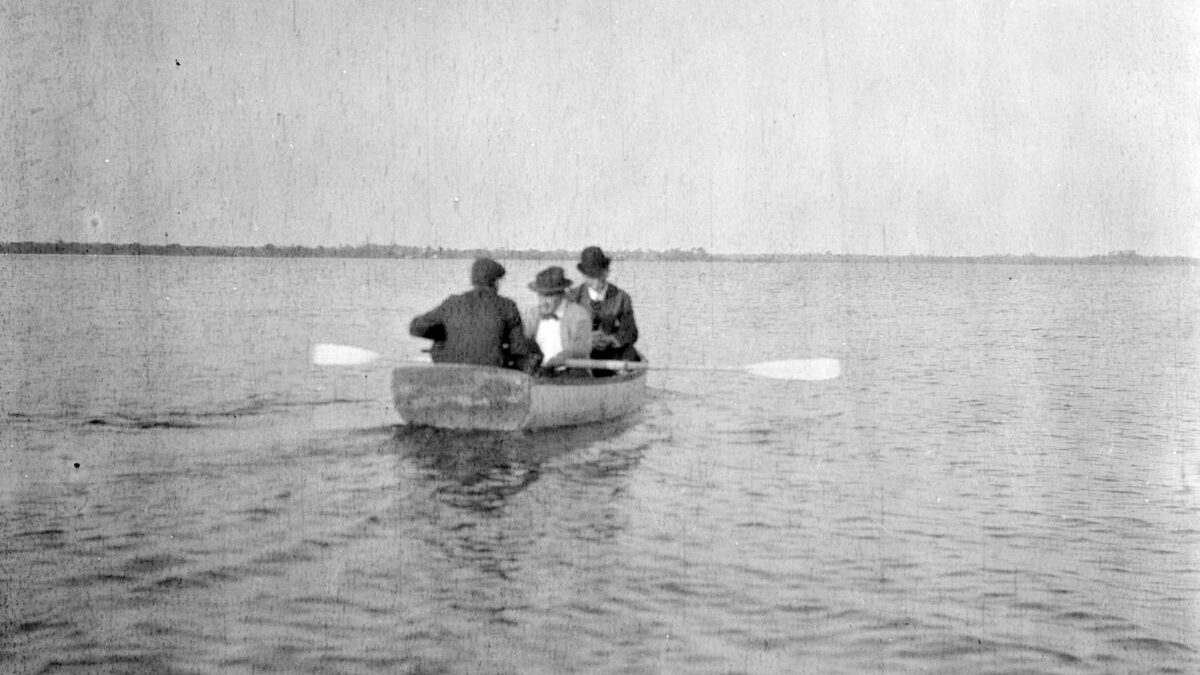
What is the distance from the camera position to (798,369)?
1686cm

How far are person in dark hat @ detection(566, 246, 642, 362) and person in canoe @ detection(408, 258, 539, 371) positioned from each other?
2.16 meters

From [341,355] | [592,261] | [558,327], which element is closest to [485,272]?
[558,327]

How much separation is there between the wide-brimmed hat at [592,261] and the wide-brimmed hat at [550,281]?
91cm

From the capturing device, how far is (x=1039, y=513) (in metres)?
11.1

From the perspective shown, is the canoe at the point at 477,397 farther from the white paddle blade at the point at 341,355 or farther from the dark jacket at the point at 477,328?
the white paddle blade at the point at 341,355

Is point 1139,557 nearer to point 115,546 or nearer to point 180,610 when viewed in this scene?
point 180,610

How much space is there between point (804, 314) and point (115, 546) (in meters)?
43.0

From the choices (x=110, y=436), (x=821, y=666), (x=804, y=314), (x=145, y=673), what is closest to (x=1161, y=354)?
(x=804, y=314)

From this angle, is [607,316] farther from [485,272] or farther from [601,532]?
[601,532]

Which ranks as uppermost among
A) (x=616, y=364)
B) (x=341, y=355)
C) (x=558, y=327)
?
(x=558, y=327)

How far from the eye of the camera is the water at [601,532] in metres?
6.94

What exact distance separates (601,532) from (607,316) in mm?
6906

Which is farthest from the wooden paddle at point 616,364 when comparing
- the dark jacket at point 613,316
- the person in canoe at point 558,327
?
the dark jacket at point 613,316

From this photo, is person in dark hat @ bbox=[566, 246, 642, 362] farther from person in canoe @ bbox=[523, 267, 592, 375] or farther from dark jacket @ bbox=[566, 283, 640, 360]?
person in canoe @ bbox=[523, 267, 592, 375]
